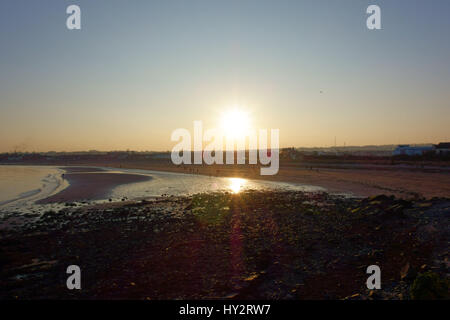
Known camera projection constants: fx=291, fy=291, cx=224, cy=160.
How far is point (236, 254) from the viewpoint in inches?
390

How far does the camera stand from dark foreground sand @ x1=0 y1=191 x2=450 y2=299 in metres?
7.18

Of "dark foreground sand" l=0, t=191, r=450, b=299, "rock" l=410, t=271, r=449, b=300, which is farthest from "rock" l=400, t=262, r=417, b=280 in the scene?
"rock" l=410, t=271, r=449, b=300

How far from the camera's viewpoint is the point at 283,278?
7812 mm

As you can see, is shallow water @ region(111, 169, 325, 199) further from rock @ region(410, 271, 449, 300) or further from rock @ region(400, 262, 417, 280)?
rock @ region(410, 271, 449, 300)

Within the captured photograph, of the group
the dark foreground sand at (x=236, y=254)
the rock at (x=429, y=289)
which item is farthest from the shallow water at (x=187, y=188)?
the rock at (x=429, y=289)

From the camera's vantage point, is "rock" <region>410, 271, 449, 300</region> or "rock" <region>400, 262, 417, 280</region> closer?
"rock" <region>410, 271, 449, 300</region>

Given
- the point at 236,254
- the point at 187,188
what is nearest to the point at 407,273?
the point at 236,254

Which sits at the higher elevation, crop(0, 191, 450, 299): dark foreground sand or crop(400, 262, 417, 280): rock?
crop(400, 262, 417, 280): rock

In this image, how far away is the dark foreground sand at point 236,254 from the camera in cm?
718

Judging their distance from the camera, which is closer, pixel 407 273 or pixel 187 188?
pixel 407 273

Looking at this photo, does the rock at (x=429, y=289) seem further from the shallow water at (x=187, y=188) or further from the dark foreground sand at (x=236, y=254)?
the shallow water at (x=187, y=188)

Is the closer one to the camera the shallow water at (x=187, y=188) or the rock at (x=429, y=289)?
the rock at (x=429, y=289)

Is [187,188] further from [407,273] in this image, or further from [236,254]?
[407,273]

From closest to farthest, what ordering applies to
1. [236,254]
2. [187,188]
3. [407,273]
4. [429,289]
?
[429,289] → [407,273] → [236,254] → [187,188]
